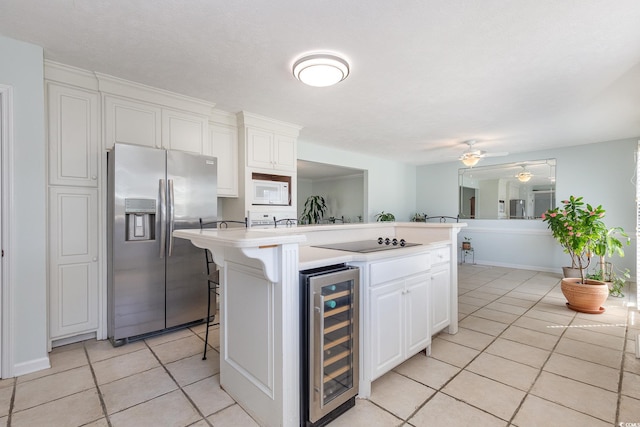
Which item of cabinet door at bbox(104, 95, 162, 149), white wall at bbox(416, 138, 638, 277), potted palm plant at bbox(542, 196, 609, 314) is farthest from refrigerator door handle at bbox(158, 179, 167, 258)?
white wall at bbox(416, 138, 638, 277)

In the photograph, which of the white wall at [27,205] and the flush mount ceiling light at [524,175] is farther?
the flush mount ceiling light at [524,175]

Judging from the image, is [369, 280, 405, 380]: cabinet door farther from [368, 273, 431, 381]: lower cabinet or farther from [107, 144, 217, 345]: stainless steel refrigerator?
[107, 144, 217, 345]: stainless steel refrigerator

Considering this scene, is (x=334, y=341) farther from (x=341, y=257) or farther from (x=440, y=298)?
(x=440, y=298)

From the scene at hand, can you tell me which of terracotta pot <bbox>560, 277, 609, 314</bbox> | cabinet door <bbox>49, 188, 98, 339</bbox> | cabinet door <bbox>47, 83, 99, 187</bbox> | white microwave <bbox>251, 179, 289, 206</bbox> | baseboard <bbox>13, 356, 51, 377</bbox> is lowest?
baseboard <bbox>13, 356, 51, 377</bbox>

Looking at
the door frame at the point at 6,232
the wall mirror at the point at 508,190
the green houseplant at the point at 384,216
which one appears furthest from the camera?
the green houseplant at the point at 384,216

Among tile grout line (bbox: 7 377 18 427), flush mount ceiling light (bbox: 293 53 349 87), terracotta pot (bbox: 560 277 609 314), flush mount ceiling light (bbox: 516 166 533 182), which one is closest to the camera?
tile grout line (bbox: 7 377 18 427)

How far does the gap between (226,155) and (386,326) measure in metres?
2.82

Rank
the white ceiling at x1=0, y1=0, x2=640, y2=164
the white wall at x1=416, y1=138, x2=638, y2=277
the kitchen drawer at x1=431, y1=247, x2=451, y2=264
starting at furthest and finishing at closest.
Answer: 1. the white wall at x1=416, y1=138, x2=638, y2=277
2. the kitchen drawer at x1=431, y1=247, x2=451, y2=264
3. the white ceiling at x1=0, y1=0, x2=640, y2=164

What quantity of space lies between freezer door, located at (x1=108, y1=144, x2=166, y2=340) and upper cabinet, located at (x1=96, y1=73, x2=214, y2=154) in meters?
0.36

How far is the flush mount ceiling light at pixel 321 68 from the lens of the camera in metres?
2.34

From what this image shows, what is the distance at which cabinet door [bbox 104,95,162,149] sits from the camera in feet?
9.30

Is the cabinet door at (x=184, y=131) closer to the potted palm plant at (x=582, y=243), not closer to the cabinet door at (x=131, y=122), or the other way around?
the cabinet door at (x=131, y=122)

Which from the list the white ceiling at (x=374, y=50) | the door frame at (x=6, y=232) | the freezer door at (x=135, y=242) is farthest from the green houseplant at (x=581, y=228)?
the door frame at (x=6, y=232)

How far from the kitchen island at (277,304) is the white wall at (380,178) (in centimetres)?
316
